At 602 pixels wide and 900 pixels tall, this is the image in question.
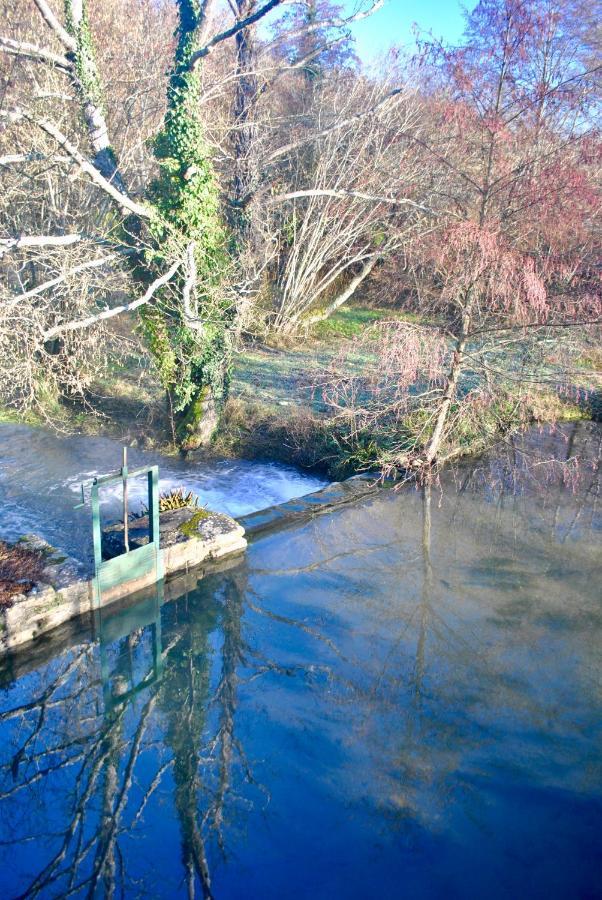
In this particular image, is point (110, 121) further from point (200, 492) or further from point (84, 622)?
point (84, 622)

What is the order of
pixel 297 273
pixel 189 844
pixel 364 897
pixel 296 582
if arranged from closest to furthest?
1. pixel 364 897
2. pixel 189 844
3. pixel 296 582
4. pixel 297 273

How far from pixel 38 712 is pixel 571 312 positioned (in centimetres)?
844

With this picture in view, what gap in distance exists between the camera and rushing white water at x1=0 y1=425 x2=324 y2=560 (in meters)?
9.55

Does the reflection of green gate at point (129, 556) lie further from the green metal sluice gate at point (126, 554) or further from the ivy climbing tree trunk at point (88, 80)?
the ivy climbing tree trunk at point (88, 80)

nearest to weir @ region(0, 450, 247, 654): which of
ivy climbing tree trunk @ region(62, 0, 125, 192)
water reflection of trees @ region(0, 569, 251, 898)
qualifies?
water reflection of trees @ region(0, 569, 251, 898)

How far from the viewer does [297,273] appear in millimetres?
18500

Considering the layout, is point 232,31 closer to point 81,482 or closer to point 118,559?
point 81,482

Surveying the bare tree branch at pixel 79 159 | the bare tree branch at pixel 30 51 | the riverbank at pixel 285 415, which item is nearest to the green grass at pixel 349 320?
the riverbank at pixel 285 415

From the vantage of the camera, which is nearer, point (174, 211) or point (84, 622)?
point (84, 622)

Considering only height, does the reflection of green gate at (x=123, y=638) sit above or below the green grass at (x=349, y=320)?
below

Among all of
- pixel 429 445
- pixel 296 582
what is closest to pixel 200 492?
pixel 296 582

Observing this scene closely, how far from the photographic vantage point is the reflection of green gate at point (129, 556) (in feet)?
24.5

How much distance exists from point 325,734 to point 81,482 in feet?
21.8

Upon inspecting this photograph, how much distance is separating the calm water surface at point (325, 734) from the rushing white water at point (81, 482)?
1687 millimetres
